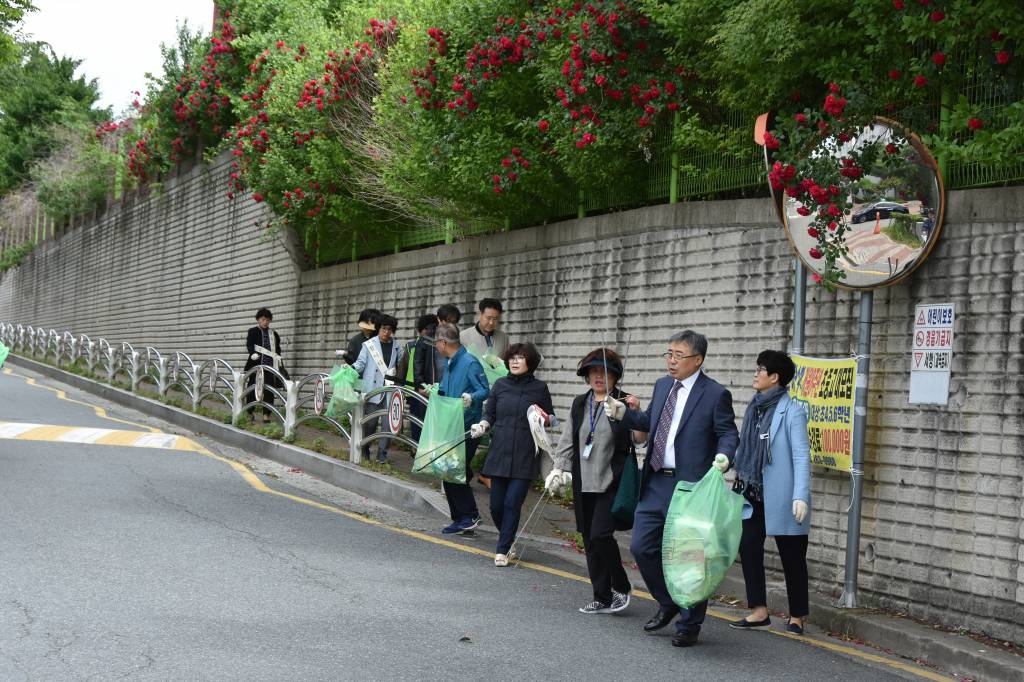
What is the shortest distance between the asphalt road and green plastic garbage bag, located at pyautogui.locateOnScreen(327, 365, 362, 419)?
8.76 ft

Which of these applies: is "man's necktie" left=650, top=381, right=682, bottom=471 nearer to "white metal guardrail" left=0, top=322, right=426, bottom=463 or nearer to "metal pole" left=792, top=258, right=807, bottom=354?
"metal pole" left=792, top=258, right=807, bottom=354

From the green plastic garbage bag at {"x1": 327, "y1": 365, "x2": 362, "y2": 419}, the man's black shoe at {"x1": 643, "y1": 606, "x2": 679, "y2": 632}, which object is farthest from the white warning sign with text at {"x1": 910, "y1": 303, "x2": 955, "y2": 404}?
the green plastic garbage bag at {"x1": 327, "y1": 365, "x2": 362, "y2": 419}

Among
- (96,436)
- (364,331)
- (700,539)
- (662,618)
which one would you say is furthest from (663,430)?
(96,436)

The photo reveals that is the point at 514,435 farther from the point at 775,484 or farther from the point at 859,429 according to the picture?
the point at 859,429

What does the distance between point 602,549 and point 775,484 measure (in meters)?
1.22

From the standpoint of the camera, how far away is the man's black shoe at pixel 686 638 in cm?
650

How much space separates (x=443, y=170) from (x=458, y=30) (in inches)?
66.9

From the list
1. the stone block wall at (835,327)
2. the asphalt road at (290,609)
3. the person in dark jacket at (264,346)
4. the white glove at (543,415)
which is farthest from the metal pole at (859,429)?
the person in dark jacket at (264,346)

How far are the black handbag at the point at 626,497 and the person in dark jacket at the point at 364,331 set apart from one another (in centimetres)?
641

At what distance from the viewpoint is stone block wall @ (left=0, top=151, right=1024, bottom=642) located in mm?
7305

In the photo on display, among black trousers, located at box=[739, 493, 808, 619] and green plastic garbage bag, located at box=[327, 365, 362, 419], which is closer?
black trousers, located at box=[739, 493, 808, 619]

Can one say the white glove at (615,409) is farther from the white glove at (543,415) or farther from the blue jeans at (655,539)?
the white glove at (543,415)

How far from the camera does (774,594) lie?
8.10 meters

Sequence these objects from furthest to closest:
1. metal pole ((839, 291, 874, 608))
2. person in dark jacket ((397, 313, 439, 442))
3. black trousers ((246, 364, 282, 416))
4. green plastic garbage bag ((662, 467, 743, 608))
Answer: black trousers ((246, 364, 282, 416)), person in dark jacket ((397, 313, 439, 442)), metal pole ((839, 291, 874, 608)), green plastic garbage bag ((662, 467, 743, 608))
